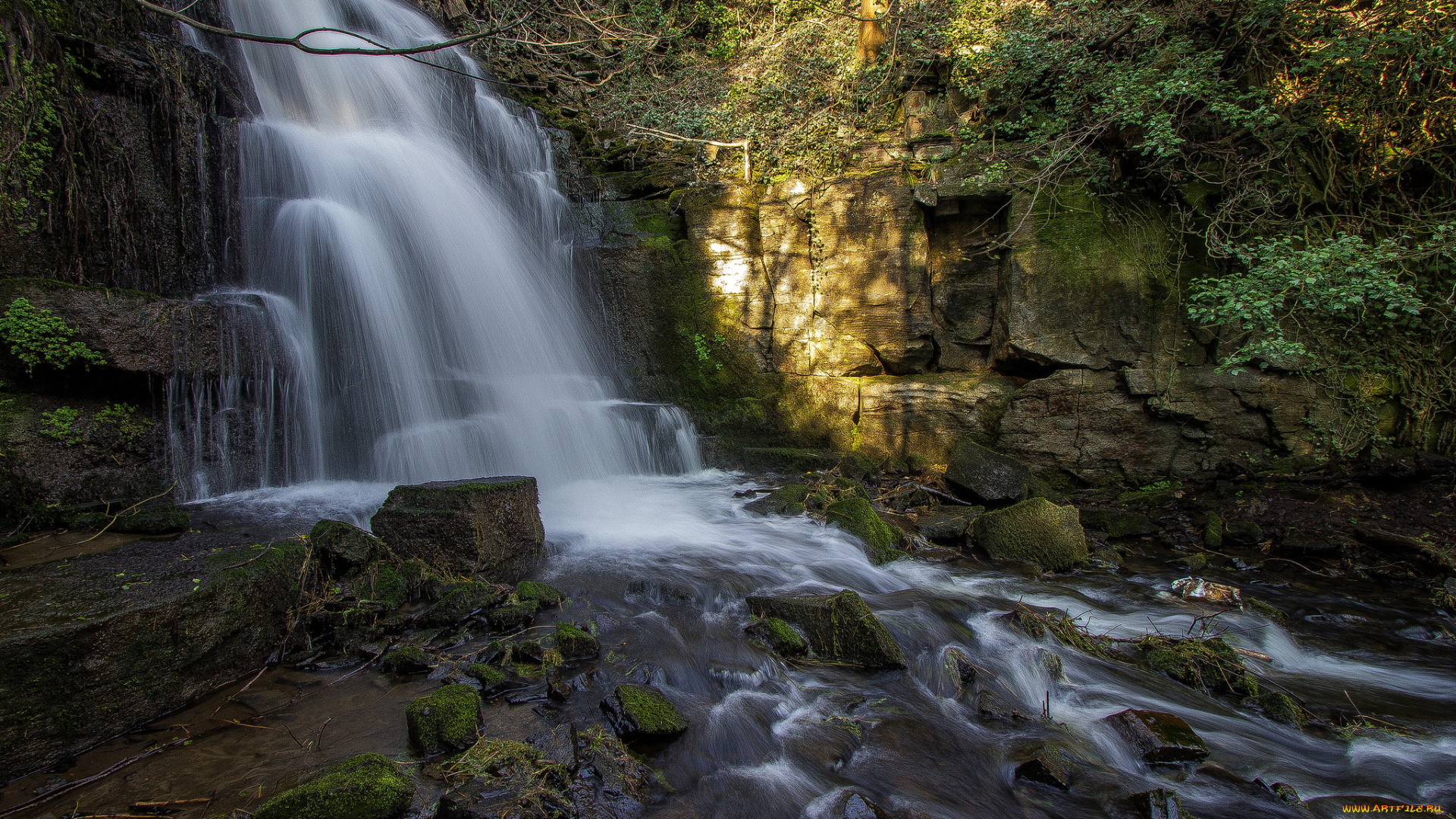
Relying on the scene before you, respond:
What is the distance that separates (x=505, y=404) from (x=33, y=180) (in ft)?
16.9

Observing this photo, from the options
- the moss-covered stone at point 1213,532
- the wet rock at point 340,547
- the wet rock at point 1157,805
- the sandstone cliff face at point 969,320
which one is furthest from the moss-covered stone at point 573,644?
the moss-covered stone at point 1213,532

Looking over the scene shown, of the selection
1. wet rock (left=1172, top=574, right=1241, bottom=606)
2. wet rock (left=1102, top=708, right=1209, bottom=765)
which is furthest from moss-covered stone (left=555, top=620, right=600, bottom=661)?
wet rock (left=1172, top=574, right=1241, bottom=606)

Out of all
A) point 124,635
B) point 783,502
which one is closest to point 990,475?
point 783,502

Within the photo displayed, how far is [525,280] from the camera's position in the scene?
33.3ft

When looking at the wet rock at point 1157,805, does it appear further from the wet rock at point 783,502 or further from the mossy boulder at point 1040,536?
the wet rock at point 783,502

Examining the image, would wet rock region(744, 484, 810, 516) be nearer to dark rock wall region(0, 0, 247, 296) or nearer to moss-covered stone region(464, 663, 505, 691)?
moss-covered stone region(464, 663, 505, 691)

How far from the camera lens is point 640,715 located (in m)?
3.12

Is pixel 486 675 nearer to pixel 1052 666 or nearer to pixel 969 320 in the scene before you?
pixel 1052 666

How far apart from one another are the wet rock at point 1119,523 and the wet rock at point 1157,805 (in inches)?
180

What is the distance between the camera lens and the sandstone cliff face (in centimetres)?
748

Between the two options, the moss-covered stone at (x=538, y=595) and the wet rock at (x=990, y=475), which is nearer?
the moss-covered stone at (x=538, y=595)

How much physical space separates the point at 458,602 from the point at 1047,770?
371 centimetres

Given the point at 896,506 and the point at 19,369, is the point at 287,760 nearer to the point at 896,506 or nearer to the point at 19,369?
the point at 19,369

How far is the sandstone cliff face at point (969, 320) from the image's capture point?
7484 millimetres
